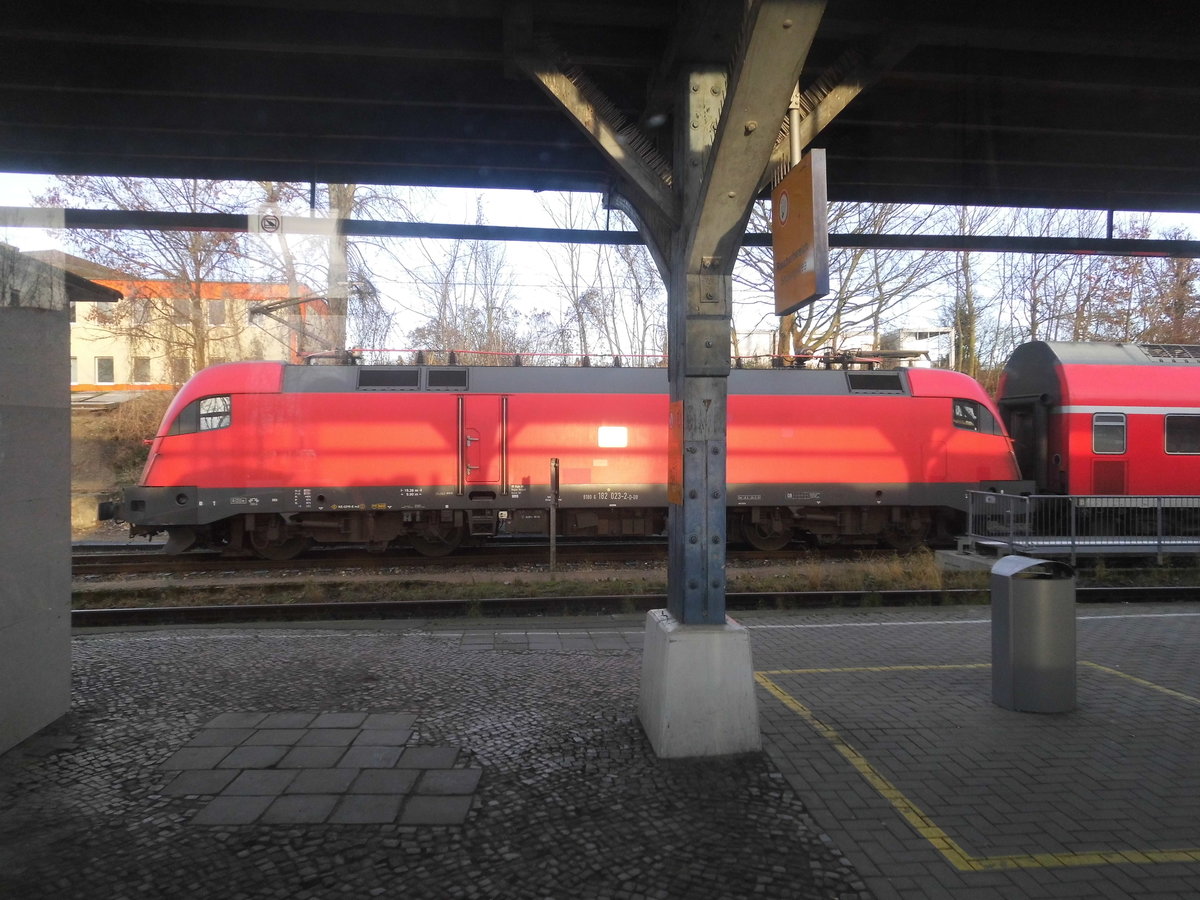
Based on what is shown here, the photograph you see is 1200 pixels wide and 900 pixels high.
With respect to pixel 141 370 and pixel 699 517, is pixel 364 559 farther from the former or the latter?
pixel 141 370

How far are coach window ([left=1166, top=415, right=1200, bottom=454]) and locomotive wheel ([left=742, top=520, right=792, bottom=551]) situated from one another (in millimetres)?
7380

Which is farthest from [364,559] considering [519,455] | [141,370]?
[141,370]

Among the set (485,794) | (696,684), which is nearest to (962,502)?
(696,684)

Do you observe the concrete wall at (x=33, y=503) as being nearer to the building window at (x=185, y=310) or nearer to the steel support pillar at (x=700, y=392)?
the steel support pillar at (x=700, y=392)

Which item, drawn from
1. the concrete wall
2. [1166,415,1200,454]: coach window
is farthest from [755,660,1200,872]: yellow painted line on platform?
[1166,415,1200,454]: coach window

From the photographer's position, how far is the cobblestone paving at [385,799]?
3.34 meters

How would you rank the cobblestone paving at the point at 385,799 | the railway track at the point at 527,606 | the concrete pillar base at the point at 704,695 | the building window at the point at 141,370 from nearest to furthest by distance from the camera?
the cobblestone paving at the point at 385,799, the concrete pillar base at the point at 704,695, the railway track at the point at 527,606, the building window at the point at 141,370

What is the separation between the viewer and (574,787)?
421 cm

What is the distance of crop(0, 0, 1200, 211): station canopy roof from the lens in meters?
4.86

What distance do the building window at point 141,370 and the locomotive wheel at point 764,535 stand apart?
17.8 meters

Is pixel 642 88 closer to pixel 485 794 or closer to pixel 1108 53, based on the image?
pixel 1108 53

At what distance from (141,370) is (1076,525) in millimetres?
23331

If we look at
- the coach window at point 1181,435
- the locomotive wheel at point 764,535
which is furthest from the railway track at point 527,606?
the coach window at point 1181,435

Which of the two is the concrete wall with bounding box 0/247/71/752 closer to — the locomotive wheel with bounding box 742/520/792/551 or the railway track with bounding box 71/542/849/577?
the railway track with bounding box 71/542/849/577
